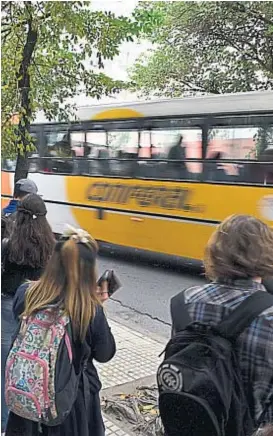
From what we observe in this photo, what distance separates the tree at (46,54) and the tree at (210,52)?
247 centimetres

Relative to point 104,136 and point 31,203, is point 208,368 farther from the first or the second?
point 104,136

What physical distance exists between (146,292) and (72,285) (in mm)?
4899

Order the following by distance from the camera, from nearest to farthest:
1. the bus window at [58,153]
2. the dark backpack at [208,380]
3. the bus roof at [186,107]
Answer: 1. the dark backpack at [208,380]
2. the bus roof at [186,107]
3. the bus window at [58,153]

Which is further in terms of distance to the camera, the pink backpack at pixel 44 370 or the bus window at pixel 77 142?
the bus window at pixel 77 142

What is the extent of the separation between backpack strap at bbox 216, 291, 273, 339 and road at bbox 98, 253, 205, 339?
3055mm

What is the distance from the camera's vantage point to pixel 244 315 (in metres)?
1.55

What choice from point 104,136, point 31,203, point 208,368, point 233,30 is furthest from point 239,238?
point 233,30

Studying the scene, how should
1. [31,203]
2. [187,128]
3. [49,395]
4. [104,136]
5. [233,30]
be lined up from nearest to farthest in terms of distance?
[49,395] → [31,203] → [187,128] → [104,136] → [233,30]

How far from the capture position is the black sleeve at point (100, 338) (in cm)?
197

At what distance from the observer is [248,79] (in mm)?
10898

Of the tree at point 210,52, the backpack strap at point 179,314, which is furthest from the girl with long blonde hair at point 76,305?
the tree at point 210,52

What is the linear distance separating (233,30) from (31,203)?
7.73m

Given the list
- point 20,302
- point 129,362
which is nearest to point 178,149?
point 129,362

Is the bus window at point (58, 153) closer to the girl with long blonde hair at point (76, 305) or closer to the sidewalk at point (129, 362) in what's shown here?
the sidewalk at point (129, 362)
